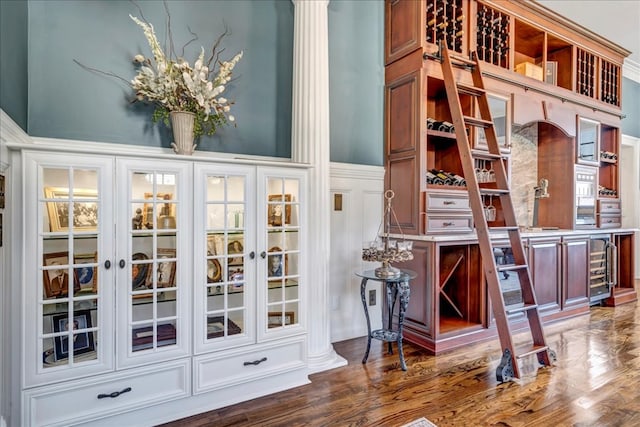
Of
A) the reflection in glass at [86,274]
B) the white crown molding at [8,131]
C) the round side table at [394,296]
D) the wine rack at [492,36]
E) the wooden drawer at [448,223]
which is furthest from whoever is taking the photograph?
the wine rack at [492,36]

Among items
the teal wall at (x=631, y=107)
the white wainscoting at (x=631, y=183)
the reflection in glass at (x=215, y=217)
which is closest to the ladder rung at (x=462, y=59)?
the reflection in glass at (x=215, y=217)

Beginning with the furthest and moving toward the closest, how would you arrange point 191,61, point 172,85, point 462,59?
point 462,59 → point 191,61 → point 172,85

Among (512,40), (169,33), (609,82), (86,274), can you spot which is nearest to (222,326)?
(86,274)

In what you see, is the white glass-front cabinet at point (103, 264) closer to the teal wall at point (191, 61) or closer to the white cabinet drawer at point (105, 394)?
the white cabinet drawer at point (105, 394)

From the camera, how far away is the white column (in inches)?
102

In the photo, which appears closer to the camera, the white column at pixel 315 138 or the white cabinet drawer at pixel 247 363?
the white cabinet drawer at pixel 247 363

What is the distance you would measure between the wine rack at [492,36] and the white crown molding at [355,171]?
5.05ft

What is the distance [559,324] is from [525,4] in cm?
338

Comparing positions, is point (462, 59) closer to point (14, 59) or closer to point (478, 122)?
point (478, 122)

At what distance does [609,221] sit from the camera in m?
4.57

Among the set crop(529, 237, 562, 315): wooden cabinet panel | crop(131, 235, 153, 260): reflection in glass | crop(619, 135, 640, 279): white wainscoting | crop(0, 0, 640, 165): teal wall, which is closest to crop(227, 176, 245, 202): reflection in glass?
crop(131, 235, 153, 260): reflection in glass

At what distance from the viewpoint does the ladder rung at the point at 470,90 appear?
2889 millimetres

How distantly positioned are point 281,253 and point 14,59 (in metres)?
1.82

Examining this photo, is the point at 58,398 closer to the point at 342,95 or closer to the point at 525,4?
the point at 342,95
